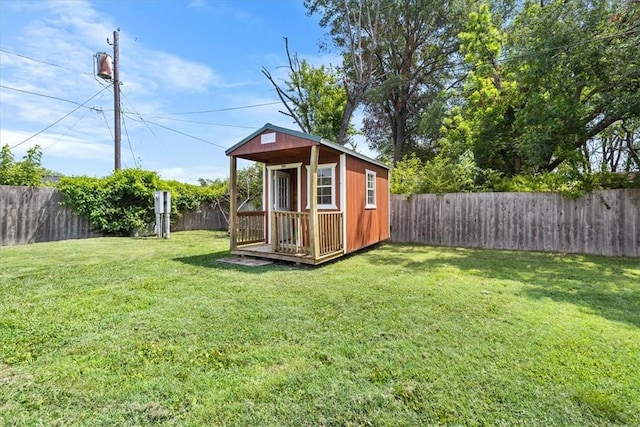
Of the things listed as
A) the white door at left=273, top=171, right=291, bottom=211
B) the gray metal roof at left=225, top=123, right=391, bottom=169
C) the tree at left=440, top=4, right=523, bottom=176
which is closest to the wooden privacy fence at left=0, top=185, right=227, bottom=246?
the gray metal roof at left=225, top=123, right=391, bottom=169

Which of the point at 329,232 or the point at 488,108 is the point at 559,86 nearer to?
the point at 488,108

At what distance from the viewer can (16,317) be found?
123 inches

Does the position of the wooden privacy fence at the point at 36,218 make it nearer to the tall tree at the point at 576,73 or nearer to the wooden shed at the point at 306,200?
the wooden shed at the point at 306,200

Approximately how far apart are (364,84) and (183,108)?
9.89 meters

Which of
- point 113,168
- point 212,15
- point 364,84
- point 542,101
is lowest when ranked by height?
point 113,168

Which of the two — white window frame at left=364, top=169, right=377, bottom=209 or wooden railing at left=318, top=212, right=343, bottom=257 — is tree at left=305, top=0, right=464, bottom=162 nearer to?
white window frame at left=364, top=169, right=377, bottom=209

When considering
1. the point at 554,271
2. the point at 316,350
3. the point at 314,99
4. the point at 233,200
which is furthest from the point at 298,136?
the point at 314,99

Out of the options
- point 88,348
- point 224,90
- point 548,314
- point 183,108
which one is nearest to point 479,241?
point 548,314

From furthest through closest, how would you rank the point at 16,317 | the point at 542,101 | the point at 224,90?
the point at 224,90 < the point at 542,101 < the point at 16,317

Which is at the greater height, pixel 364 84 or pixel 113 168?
pixel 364 84

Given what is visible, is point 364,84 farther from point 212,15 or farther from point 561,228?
point 561,228

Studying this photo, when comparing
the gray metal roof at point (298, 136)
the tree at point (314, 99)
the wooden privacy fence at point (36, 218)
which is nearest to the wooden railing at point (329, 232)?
the gray metal roof at point (298, 136)

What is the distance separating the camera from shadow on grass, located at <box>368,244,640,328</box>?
3.81 m

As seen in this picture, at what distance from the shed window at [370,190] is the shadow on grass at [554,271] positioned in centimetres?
126
